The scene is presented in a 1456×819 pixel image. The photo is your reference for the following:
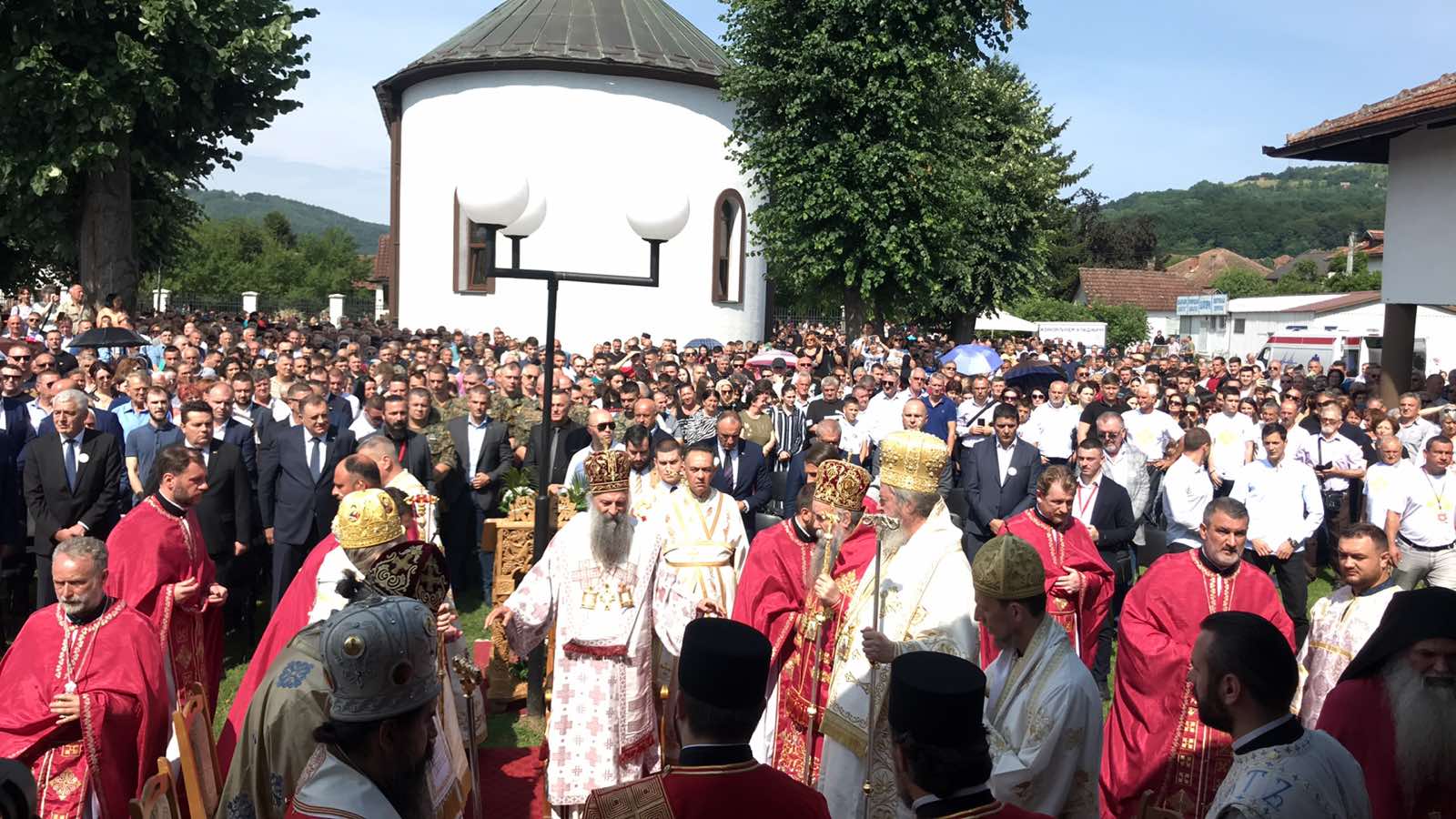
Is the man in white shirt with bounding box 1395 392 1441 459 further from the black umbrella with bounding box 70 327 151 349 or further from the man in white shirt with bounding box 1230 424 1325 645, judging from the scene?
the black umbrella with bounding box 70 327 151 349

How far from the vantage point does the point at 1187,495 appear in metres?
8.96

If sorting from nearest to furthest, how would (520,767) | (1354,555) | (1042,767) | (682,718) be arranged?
(682,718) < (1042,767) < (1354,555) < (520,767)

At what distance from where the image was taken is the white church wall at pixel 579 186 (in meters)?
29.5

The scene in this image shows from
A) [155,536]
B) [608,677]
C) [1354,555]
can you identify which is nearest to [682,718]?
[608,677]

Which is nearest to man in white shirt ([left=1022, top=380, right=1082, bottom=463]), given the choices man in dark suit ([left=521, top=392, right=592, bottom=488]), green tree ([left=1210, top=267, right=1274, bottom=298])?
man in dark suit ([left=521, top=392, right=592, bottom=488])

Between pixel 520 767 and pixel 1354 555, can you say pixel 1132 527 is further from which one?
pixel 520 767

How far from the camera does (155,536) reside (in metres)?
6.12

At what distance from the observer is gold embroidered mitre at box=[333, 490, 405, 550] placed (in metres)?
5.06

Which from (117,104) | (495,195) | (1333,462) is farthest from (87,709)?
(117,104)

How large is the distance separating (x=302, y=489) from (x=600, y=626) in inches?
171

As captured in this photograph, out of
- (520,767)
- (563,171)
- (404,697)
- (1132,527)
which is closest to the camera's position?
(404,697)

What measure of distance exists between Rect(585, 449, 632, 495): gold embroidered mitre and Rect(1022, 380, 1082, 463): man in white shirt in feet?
22.8

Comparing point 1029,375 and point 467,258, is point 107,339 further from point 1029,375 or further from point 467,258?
point 467,258

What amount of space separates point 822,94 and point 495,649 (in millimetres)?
19899
